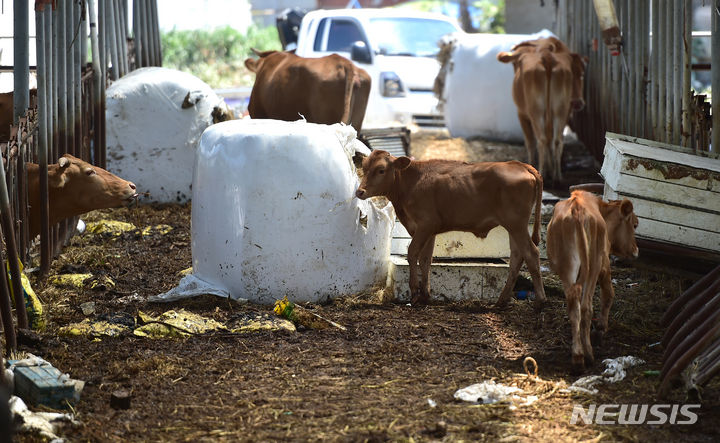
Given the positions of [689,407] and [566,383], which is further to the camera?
[566,383]

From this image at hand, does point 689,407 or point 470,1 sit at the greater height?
point 470,1

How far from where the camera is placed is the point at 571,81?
1226 cm

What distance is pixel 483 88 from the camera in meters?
15.2

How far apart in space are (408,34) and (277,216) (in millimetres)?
10598

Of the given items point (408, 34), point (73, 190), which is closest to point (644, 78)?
point (73, 190)

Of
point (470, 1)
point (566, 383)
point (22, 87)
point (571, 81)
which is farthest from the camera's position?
point (470, 1)

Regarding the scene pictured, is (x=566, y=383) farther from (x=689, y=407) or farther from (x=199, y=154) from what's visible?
(x=199, y=154)

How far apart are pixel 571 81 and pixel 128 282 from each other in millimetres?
6279

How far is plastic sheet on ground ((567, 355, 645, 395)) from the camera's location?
5.60 metres

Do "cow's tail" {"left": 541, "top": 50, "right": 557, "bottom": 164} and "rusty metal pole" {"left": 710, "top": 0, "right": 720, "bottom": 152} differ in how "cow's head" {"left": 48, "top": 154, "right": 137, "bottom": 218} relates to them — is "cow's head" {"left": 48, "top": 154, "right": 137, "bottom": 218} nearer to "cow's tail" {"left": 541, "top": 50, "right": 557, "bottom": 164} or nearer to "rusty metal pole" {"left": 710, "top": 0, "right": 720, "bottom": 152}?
"rusty metal pole" {"left": 710, "top": 0, "right": 720, "bottom": 152}

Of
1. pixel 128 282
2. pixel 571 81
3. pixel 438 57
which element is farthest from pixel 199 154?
pixel 438 57

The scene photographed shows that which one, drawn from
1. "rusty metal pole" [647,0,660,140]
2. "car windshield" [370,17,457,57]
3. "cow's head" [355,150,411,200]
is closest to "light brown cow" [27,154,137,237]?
"cow's head" [355,150,411,200]

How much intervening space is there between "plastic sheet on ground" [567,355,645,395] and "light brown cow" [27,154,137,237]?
4.42m

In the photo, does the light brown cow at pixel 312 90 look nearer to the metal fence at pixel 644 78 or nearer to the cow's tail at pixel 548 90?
the cow's tail at pixel 548 90
